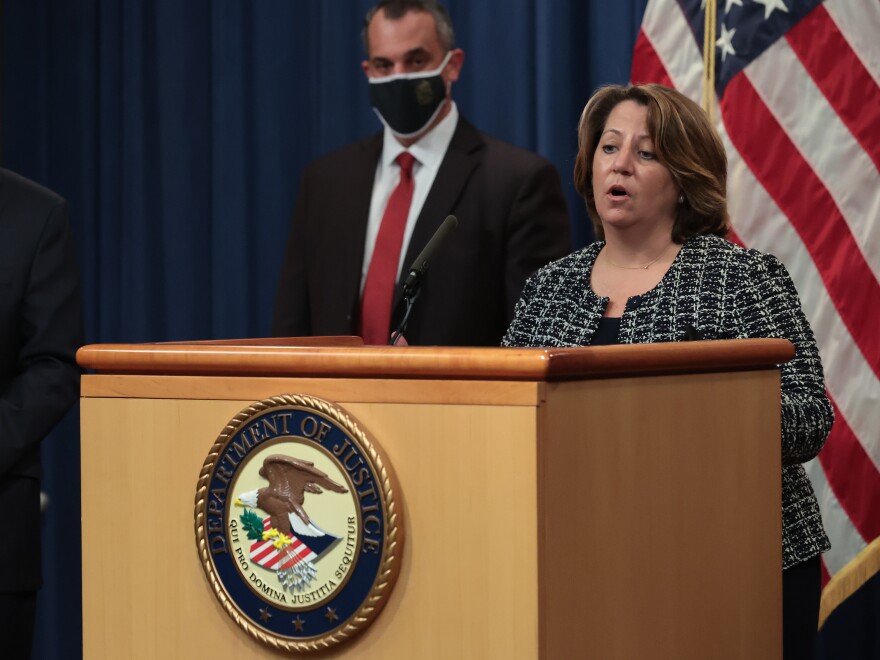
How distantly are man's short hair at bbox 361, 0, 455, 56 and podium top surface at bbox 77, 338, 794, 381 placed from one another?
189cm

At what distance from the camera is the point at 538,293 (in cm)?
226

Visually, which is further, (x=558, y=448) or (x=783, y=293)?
(x=783, y=293)

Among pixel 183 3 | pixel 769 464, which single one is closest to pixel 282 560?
Answer: pixel 769 464

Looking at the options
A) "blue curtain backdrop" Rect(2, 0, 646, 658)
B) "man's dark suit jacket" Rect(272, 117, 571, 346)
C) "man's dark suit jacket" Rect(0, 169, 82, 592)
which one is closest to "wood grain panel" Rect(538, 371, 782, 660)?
"man's dark suit jacket" Rect(0, 169, 82, 592)

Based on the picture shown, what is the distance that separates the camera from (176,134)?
433cm

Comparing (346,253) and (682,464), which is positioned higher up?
(346,253)

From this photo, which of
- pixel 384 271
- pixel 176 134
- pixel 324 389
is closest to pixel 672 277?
pixel 324 389

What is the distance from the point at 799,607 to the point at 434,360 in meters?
1.03

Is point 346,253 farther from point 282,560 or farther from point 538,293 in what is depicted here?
point 282,560

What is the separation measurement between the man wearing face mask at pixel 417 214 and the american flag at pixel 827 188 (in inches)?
18.9

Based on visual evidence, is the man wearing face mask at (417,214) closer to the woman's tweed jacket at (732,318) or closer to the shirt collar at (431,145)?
the shirt collar at (431,145)

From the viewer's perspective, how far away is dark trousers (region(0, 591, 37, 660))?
8.14 feet

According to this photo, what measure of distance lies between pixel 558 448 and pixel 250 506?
0.34 meters

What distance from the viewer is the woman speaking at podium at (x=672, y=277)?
203 cm
